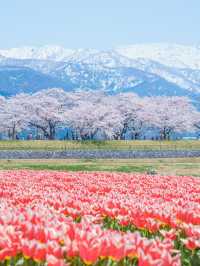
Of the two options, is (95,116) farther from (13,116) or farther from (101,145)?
(101,145)

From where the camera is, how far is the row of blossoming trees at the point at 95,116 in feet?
307

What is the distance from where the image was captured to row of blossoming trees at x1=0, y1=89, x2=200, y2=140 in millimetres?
93562

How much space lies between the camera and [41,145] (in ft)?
234

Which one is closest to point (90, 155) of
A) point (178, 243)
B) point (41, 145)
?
point (41, 145)

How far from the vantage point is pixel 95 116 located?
92250 millimetres

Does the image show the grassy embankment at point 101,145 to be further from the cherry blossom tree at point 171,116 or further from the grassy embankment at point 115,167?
the grassy embankment at point 115,167

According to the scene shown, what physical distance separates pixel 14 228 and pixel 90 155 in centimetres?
4533

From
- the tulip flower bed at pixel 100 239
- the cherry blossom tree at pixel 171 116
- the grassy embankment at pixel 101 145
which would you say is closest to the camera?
the tulip flower bed at pixel 100 239

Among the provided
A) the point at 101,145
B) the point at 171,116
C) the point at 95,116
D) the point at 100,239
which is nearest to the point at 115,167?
the point at 100,239

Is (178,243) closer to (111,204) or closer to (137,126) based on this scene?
(111,204)

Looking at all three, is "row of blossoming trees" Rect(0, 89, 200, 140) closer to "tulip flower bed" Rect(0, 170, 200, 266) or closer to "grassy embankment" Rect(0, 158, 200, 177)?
"grassy embankment" Rect(0, 158, 200, 177)

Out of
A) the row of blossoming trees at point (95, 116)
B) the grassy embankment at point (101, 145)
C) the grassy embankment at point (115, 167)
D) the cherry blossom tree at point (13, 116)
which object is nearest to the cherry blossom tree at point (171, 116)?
the row of blossoming trees at point (95, 116)

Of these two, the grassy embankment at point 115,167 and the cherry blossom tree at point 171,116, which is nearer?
the grassy embankment at point 115,167

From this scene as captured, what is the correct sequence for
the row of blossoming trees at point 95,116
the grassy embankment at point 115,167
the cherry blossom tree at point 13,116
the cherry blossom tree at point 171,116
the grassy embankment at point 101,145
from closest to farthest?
the grassy embankment at point 115,167 → the grassy embankment at point 101,145 → the row of blossoming trees at point 95,116 → the cherry blossom tree at point 13,116 → the cherry blossom tree at point 171,116
